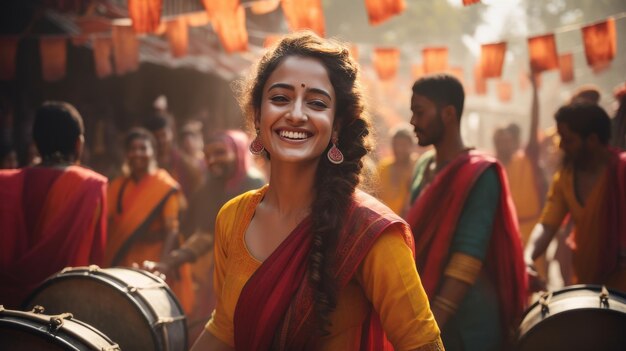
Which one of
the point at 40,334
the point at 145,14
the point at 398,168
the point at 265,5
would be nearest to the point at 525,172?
the point at 398,168

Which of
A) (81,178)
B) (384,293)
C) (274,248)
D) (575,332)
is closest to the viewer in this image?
(384,293)

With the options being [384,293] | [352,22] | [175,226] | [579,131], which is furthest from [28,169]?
[352,22]

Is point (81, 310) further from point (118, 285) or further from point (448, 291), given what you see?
point (448, 291)

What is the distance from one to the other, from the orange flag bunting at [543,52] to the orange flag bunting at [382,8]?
2.31m

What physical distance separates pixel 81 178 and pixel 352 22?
29933 millimetres

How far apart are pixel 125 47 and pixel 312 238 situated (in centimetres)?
697

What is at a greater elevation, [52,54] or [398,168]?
[52,54]

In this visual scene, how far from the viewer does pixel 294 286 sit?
93.1 inches

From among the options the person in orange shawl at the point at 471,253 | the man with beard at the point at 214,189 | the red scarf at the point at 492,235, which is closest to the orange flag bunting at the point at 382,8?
the man with beard at the point at 214,189

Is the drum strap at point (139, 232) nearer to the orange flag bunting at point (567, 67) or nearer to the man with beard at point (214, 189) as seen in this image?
the man with beard at point (214, 189)

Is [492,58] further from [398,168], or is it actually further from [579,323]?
[579,323]

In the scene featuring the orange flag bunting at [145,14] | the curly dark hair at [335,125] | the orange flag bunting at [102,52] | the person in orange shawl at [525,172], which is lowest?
the person in orange shawl at [525,172]

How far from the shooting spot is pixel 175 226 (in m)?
6.14

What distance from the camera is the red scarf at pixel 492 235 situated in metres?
3.63
